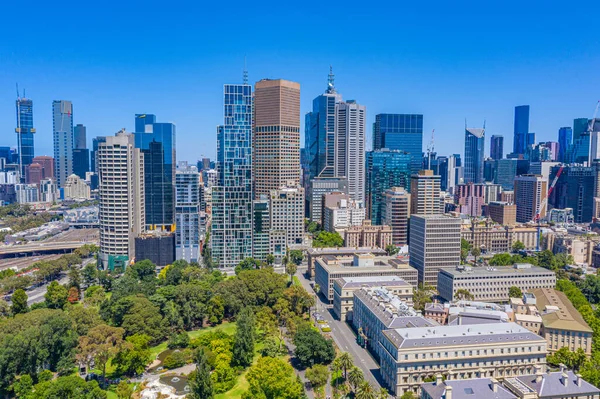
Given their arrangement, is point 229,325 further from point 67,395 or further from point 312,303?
point 67,395

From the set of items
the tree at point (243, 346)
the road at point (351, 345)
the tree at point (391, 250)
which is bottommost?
the road at point (351, 345)

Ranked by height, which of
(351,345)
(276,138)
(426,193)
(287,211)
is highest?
(276,138)

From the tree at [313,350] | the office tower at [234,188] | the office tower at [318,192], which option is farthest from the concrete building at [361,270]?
the office tower at [318,192]

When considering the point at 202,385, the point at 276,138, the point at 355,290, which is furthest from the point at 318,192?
the point at 202,385

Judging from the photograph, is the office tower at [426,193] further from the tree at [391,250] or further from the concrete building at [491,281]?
the concrete building at [491,281]

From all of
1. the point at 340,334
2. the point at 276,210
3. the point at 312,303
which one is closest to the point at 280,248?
the point at 276,210

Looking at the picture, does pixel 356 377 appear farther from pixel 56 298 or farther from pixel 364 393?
pixel 56 298

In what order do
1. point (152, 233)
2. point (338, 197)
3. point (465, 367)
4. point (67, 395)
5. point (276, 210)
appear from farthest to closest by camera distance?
point (338, 197) → point (276, 210) → point (152, 233) → point (465, 367) → point (67, 395)
